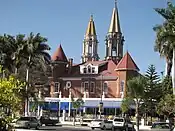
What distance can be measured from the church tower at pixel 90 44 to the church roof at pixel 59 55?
36.7m

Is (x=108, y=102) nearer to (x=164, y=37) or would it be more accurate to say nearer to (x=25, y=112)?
(x=25, y=112)

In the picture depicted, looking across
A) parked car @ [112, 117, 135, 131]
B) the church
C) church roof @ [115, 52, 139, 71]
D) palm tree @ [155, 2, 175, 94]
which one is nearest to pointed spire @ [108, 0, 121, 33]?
the church

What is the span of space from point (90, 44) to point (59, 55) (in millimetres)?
39738

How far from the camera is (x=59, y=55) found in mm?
90188

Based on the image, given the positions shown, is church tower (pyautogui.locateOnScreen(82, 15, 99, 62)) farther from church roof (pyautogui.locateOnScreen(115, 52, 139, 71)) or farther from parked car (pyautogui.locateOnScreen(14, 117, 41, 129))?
parked car (pyautogui.locateOnScreen(14, 117, 41, 129))

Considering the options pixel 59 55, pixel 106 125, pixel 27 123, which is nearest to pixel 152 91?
pixel 106 125

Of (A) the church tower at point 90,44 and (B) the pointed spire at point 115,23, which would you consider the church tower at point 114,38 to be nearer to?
(B) the pointed spire at point 115,23

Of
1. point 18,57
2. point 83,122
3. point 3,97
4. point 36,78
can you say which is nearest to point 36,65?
point 18,57

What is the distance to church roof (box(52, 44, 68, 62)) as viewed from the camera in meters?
89.6

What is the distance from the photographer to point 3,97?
1822cm

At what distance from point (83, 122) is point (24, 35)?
2173cm

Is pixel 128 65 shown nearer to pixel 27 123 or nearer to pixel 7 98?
pixel 27 123

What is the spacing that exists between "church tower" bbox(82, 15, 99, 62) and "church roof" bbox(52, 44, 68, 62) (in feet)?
120

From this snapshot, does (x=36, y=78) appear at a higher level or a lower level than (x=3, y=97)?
higher
